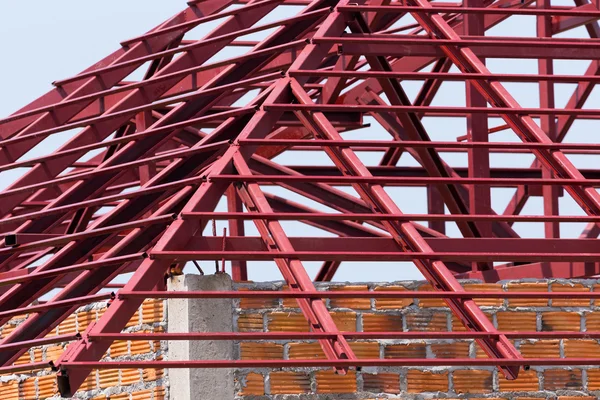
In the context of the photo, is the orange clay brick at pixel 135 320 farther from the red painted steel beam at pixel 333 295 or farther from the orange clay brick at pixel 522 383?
the orange clay brick at pixel 522 383

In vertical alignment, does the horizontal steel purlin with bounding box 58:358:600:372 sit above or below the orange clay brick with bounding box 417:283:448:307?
below

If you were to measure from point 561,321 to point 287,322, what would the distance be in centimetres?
207

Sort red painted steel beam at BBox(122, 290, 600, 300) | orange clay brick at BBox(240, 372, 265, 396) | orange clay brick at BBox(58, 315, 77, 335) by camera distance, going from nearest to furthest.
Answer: red painted steel beam at BBox(122, 290, 600, 300) → orange clay brick at BBox(240, 372, 265, 396) → orange clay brick at BBox(58, 315, 77, 335)

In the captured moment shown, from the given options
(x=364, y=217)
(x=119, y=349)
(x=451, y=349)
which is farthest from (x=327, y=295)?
(x=119, y=349)

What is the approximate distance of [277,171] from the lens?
13508mm

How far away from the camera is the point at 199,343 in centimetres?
866

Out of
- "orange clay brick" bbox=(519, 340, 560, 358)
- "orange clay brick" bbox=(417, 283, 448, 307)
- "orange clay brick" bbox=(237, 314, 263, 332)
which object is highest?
"orange clay brick" bbox=(417, 283, 448, 307)

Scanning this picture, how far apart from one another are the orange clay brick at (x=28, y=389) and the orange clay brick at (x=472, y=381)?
3297 millimetres

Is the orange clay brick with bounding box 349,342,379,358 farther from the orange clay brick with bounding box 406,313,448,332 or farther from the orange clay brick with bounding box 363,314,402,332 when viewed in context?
the orange clay brick with bounding box 406,313,448,332

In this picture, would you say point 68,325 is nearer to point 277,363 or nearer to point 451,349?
point 277,363

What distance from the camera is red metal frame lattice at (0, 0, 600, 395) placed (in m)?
8.42

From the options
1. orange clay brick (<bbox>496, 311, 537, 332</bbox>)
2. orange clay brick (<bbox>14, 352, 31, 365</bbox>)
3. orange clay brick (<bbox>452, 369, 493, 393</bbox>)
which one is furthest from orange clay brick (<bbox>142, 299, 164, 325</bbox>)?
orange clay brick (<bbox>496, 311, 537, 332</bbox>)

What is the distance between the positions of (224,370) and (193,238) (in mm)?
946

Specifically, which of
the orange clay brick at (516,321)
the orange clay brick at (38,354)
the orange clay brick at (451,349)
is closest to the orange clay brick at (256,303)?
the orange clay brick at (451,349)
